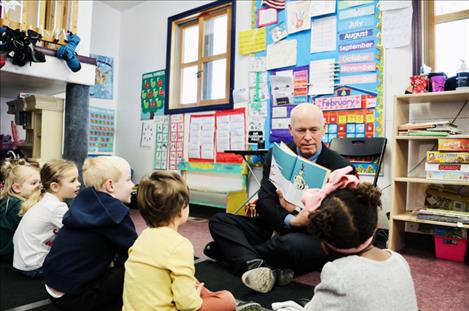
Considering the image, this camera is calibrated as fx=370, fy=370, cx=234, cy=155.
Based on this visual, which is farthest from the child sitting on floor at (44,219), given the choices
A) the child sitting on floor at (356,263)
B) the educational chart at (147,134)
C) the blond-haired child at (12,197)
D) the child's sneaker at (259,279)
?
the educational chart at (147,134)

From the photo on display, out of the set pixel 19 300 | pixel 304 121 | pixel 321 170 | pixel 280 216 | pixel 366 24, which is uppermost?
pixel 366 24

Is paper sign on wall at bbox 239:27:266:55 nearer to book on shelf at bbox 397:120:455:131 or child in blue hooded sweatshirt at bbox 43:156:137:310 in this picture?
book on shelf at bbox 397:120:455:131

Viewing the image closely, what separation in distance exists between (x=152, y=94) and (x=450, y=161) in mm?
3518

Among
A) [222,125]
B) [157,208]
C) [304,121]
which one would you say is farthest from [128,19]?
[157,208]

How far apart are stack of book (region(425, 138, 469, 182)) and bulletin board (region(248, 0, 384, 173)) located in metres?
0.54

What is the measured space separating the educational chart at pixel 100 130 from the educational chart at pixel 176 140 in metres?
1.20

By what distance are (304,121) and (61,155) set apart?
7.83ft

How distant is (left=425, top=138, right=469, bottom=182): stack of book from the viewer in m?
2.25

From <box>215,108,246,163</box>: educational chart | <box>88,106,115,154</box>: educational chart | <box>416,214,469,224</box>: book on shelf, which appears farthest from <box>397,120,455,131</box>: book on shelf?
<box>88,106,115,154</box>: educational chart

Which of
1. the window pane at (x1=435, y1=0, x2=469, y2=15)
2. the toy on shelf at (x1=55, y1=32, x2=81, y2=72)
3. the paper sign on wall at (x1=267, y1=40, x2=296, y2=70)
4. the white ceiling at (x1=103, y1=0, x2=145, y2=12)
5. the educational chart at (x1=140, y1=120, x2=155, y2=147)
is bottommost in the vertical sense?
the educational chart at (x1=140, y1=120, x2=155, y2=147)

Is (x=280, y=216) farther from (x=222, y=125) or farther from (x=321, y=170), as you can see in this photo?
(x=222, y=125)

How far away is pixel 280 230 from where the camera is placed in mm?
1919

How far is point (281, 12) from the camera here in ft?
11.4

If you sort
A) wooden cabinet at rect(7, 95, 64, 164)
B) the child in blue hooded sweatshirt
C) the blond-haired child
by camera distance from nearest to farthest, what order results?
1. the child in blue hooded sweatshirt
2. the blond-haired child
3. wooden cabinet at rect(7, 95, 64, 164)
